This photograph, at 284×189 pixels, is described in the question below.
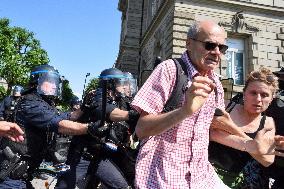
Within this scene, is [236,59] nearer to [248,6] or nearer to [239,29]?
[239,29]

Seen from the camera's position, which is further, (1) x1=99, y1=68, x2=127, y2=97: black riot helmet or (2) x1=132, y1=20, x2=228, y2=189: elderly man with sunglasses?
(1) x1=99, y1=68, x2=127, y2=97: black riot helmet

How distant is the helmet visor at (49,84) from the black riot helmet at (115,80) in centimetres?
72

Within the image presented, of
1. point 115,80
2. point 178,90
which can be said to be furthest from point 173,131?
point 115,80

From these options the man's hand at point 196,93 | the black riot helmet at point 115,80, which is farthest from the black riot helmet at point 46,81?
the man's hand at point 196,93

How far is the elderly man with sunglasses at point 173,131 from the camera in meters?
1.83

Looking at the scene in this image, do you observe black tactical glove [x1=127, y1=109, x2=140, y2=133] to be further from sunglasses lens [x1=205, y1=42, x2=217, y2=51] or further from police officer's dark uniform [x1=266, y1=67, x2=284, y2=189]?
sunglasses lens [x1=205, y1=42, x2=217, y2=51]

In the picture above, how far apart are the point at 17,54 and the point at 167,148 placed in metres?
38.4

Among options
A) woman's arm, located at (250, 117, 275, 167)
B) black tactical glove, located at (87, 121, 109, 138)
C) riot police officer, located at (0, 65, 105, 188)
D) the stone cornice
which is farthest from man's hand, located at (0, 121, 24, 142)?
the stone cornice

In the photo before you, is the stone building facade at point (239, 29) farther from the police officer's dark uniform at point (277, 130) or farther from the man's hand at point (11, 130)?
the man's hand at point (11, 130)

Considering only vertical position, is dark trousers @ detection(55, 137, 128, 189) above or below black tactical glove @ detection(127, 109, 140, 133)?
below

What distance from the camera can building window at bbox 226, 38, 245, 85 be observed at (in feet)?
54.0

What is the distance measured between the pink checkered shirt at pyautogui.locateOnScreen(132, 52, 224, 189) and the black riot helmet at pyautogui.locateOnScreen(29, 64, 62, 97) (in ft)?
7.68

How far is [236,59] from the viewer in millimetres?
16594

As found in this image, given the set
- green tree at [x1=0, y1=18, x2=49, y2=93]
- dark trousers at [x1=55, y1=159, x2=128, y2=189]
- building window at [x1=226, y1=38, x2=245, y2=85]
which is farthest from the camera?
green tree at [x1=0, y1=18, x2=49, y2=93]
